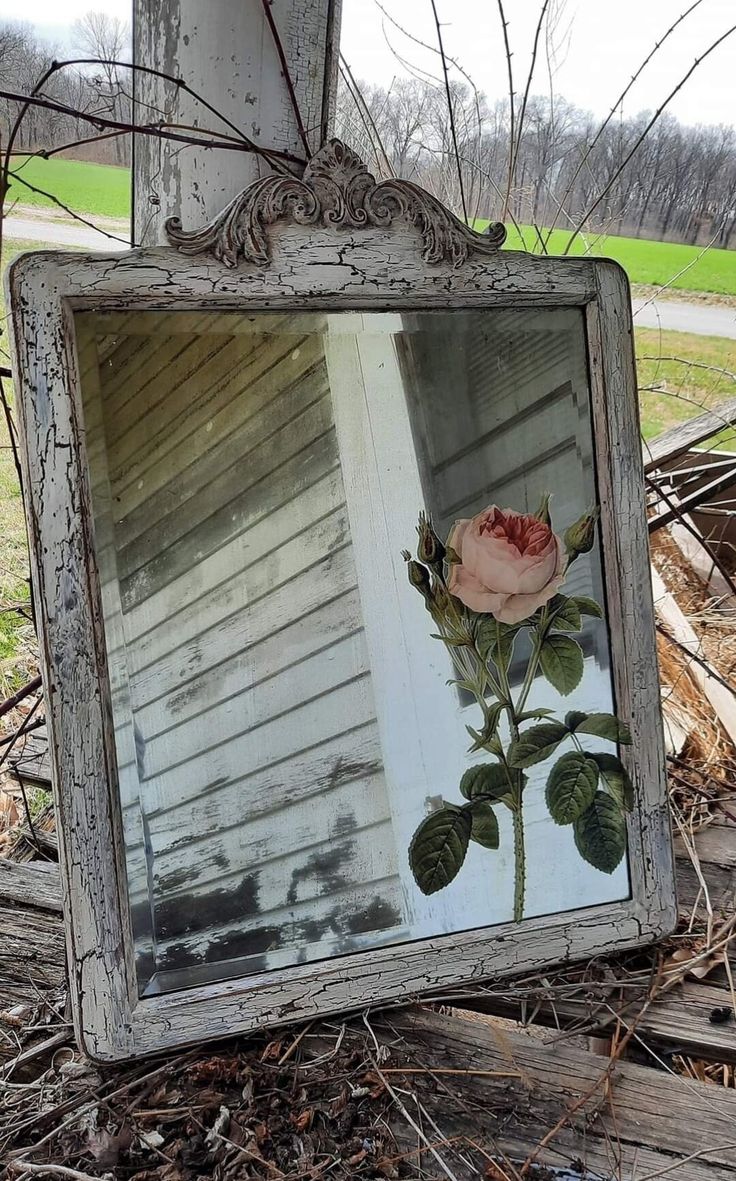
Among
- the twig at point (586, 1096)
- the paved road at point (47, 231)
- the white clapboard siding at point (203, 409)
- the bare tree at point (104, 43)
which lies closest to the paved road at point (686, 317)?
the paved road at point (47, 231)

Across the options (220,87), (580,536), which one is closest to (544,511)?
(580,536)

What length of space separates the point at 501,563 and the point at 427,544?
0.24 ft

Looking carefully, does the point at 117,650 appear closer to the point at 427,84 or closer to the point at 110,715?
the point at 110,715

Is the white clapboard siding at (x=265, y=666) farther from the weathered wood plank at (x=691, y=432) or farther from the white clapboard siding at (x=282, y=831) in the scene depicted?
the weathered wood plank at (x=691, y=432)

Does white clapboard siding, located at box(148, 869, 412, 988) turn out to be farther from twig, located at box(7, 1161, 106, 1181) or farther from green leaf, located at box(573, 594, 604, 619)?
green leaf, located at box(573, 594, 604, 619)

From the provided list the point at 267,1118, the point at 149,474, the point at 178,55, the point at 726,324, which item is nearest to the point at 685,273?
the point at 726,324

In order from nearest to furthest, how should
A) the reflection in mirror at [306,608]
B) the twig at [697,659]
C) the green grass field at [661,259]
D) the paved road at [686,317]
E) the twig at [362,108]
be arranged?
the reflection in mirror at [306,608]
the twig at [362,108]
the twig at [697,659]
the green grass field at [661,259]
the paved road at [686,317]

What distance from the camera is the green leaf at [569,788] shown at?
89 cm

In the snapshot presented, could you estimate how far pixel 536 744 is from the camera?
0.88 metres

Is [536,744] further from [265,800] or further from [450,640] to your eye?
[265,800]

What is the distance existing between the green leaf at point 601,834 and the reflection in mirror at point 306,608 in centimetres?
1

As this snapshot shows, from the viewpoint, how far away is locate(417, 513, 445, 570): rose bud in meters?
0.84

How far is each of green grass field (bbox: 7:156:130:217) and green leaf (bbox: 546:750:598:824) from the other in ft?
2.64

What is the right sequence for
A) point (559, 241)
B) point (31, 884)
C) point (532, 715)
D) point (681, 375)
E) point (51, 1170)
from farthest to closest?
point (681, 375) → point (559, 241) → point (31, 884) → point (532, 715) → point (51, 1170)
